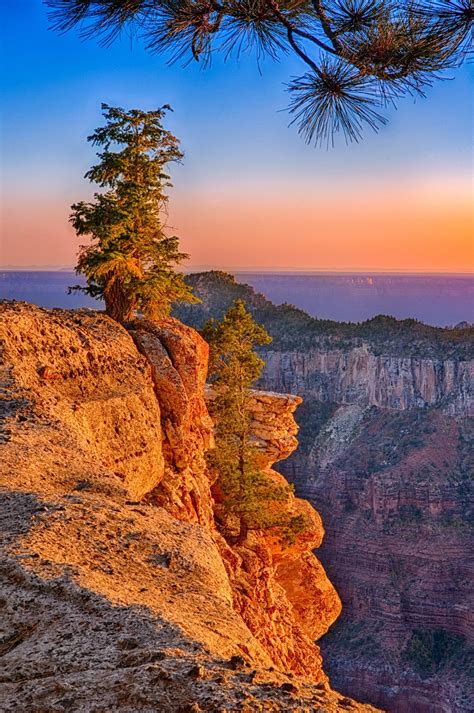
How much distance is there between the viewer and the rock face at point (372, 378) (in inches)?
2569

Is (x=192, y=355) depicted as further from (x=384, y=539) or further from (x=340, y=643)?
(x=384, y=539)

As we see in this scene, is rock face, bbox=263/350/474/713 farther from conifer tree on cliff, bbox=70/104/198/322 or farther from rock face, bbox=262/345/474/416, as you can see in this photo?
conifer tree on cliff, bbox=70/104/198/322

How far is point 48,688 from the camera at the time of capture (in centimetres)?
418

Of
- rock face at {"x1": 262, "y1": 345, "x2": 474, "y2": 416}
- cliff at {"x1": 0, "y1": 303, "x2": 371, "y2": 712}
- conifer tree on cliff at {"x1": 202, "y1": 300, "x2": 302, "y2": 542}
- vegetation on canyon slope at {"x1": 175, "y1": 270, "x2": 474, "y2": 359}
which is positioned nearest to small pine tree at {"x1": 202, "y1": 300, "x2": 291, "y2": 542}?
conifer tree on cliff at {"x1": 202, "y1": 300, "x2": 302, "y2": 542}

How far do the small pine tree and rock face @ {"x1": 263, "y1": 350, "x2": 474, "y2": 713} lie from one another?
91.6 ft

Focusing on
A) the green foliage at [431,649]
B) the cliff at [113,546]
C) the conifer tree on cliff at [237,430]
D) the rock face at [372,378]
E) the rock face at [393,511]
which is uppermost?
the cliff at [113,546]

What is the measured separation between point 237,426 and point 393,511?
4104 centimetres

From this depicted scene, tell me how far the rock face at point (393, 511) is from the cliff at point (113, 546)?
3244 centimetres

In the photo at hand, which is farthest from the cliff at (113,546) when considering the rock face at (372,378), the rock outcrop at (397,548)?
the rock face at (372,378)

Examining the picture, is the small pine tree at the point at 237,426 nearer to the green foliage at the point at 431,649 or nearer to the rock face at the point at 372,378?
the green foliage at the point at 431,649

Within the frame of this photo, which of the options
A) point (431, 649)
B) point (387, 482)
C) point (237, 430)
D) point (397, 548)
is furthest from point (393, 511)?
point (237, 430)

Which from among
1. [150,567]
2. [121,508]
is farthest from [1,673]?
[121,508]

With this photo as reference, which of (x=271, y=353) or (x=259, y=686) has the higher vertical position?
(x=259, y=686)

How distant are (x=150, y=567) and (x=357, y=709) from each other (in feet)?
8.76
